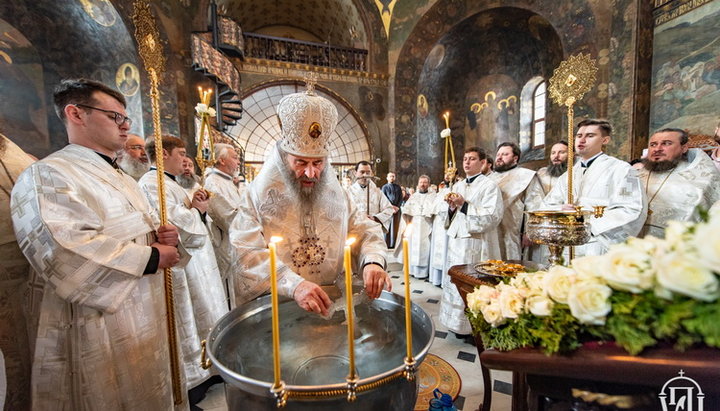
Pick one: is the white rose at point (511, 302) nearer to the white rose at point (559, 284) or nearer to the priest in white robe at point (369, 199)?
the white rose at point (559, 284)

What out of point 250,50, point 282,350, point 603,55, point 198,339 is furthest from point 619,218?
point 250,50

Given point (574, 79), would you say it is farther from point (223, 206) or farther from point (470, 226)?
point (223, 206)

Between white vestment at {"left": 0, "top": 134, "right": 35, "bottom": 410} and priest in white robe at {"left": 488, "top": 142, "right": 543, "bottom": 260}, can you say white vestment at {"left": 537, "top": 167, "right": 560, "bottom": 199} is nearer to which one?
priest in white robe at {"left": 488, "top": 142, "right": 543, "bottom": 260}

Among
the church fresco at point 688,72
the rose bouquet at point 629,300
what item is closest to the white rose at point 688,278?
the rose bouquet at point 629,300

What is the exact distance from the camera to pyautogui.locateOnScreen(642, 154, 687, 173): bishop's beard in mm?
2918

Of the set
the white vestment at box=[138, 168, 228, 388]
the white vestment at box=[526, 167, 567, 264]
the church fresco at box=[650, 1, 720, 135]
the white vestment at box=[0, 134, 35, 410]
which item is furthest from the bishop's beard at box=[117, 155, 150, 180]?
the church fresco at box=[650, 1, 720, 135]

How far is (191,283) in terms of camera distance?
2525mm

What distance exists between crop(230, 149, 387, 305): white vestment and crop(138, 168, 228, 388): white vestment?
3.36 ft

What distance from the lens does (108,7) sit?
7402 millimetres

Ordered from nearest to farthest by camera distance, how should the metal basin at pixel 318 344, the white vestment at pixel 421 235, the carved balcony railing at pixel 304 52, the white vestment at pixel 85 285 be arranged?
1. the metal basin at pixel 318 344
2. the white vestment at pixel 85 285
3. the white vestment at pixel 421 235
4. the carved balcony railing at pixel 304 52

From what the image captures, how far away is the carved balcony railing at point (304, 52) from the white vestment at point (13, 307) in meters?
11.1

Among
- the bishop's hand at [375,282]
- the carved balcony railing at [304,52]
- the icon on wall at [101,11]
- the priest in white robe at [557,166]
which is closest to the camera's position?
the bishop's hand at [375,282]

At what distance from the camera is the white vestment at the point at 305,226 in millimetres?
1630

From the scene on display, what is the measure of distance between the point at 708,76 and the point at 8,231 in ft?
37.5
